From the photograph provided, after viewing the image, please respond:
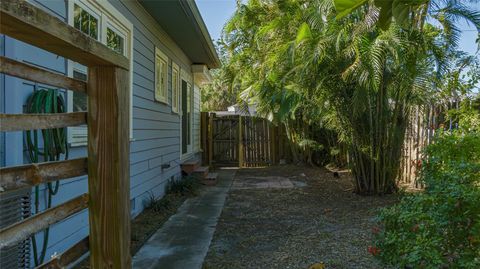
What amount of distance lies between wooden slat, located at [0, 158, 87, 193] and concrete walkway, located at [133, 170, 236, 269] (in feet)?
7.69

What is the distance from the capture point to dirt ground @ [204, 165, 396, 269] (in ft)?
12.2

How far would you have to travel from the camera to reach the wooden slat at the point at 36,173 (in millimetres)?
1101

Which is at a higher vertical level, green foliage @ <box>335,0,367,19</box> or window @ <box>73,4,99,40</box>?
window @ <box>73,4,99,40</box>

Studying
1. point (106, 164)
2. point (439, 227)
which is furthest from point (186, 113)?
point (106, 164)

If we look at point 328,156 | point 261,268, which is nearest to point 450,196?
point 261,268

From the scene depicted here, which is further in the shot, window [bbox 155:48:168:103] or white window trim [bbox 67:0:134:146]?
window [bbox 155:48:168:103]

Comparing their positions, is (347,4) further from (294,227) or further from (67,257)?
(294,227)

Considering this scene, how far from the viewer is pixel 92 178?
1528 mm

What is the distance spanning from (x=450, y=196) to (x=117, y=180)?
195cm

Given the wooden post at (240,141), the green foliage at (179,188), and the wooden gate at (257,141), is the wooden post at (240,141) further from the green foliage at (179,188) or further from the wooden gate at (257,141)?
the green foliage at (179,188)

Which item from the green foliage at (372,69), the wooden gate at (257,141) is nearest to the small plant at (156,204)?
the green foliage at (372,69)

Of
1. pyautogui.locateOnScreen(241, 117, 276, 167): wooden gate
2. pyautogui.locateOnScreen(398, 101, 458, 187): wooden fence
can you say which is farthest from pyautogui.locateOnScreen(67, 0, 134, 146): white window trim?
pyautogui.locateOnScreen(241, 117, 276, 167): wooden gate

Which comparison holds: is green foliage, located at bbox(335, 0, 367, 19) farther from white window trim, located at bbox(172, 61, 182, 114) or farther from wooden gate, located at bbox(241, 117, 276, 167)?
wooden gate, located at bbox(241, 117, 276, 167)

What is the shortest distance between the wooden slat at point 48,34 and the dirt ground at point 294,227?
8.34 feet
